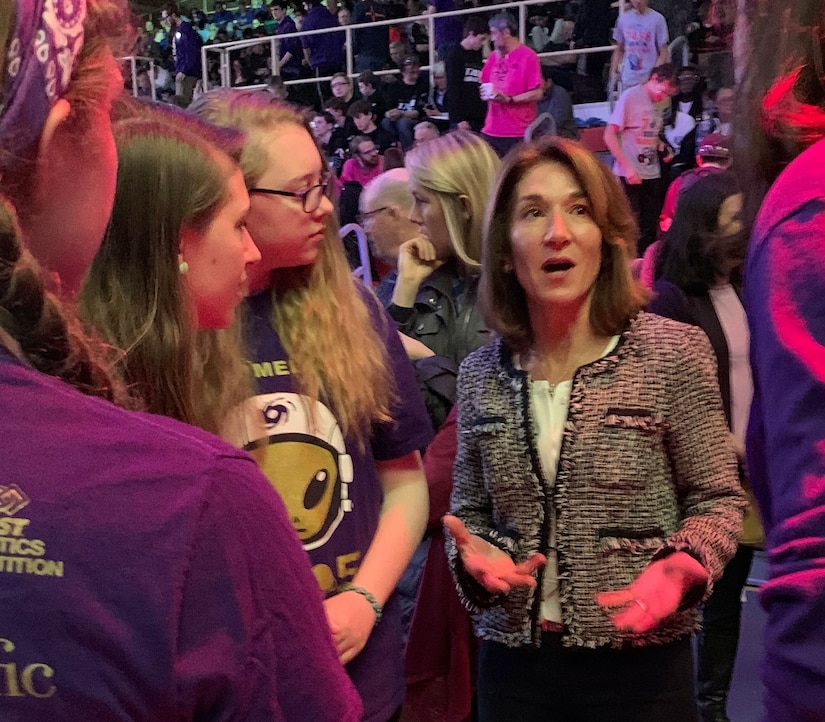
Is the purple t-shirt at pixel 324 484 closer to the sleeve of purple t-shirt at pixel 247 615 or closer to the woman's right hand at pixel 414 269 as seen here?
the sleeve of purple t-shirt at pixel 247 615

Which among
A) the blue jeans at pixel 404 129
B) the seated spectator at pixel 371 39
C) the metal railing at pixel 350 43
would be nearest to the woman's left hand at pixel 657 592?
the metal railing at pixel 350 43

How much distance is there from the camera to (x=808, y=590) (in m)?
0.67

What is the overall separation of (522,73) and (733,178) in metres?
6.95

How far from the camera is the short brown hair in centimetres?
176

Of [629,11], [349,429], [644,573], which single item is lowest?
[644,573]

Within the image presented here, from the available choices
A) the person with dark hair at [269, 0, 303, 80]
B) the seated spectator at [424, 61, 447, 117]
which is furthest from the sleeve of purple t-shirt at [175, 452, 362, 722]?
the person with dark hair at [269, 0, 303, 80]

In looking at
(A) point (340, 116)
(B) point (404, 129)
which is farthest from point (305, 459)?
(A) point (340, 116)

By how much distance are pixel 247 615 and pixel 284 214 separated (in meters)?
1.05

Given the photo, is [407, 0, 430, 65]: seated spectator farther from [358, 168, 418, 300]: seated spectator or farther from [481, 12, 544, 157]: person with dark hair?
[358, 168, 418, 300]: seated spectator

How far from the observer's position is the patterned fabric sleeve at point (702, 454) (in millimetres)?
1582

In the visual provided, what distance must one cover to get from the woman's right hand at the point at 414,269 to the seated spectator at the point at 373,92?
750cm

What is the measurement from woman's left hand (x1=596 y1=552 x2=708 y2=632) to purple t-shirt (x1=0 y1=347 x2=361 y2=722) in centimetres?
94

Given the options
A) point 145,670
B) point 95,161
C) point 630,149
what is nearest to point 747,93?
point 95,161

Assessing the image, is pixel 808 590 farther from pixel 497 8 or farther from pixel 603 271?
pixel 497 8
